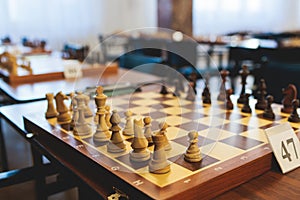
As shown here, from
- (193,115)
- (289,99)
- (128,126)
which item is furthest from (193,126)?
(289,99)

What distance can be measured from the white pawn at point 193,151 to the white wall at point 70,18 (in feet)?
19.0

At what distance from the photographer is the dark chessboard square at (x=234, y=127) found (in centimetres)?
123

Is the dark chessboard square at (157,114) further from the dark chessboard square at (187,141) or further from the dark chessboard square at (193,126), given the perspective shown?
the dark chessboard square at (187,141)

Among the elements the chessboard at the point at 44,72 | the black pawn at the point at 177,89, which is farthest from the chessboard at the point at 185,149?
the chessboard at the point at 44,72

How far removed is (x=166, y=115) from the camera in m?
1.46

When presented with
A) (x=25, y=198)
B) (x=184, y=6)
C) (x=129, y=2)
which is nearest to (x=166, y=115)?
(x=25, y=198)

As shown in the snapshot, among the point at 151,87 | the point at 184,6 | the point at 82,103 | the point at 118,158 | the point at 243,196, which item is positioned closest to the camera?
the point at 243,196

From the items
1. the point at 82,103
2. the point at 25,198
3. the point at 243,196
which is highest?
the point at 82,103

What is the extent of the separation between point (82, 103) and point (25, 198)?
1241mm

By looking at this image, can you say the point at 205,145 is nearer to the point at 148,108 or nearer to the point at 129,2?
the point at 148,108

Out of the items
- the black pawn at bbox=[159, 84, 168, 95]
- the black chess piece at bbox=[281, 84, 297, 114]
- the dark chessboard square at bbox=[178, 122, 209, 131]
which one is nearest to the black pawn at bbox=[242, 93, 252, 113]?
the black chess piece at bbox=[281, 84, 297, 114]

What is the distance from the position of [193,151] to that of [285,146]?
12.2 inches

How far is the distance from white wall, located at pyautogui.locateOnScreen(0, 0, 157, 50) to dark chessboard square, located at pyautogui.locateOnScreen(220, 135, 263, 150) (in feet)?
18.8

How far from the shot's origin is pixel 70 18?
6594 mm
